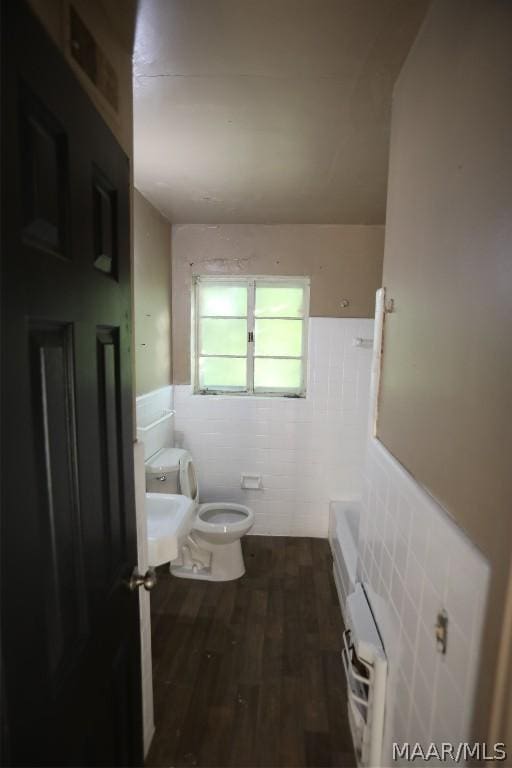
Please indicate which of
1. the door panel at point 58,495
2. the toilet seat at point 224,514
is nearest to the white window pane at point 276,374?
the toilet seat at point 224,514

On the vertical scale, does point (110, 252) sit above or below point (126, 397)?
above

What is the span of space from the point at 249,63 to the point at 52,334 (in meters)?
1.11

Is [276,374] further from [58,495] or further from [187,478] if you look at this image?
[58,495]

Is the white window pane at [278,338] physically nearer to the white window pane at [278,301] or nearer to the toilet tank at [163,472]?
the white window pane at [278,301]

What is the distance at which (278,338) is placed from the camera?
288 cm

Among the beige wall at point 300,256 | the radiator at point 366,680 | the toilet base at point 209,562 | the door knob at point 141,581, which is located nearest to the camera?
the door knob at point 141,581

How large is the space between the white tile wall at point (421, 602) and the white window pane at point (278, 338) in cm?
162

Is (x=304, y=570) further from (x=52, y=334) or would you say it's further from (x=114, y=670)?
(x=52, y=334)

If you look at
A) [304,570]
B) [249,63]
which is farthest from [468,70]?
[304,570]

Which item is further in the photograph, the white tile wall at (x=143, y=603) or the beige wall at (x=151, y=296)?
the beige wall at (x=151, y=296)

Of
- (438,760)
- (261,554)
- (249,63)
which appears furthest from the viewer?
(261,554)

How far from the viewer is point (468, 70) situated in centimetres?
75

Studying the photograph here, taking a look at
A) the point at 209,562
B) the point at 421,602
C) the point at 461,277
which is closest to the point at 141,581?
the point at 421,602

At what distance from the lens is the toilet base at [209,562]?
7.73ft
